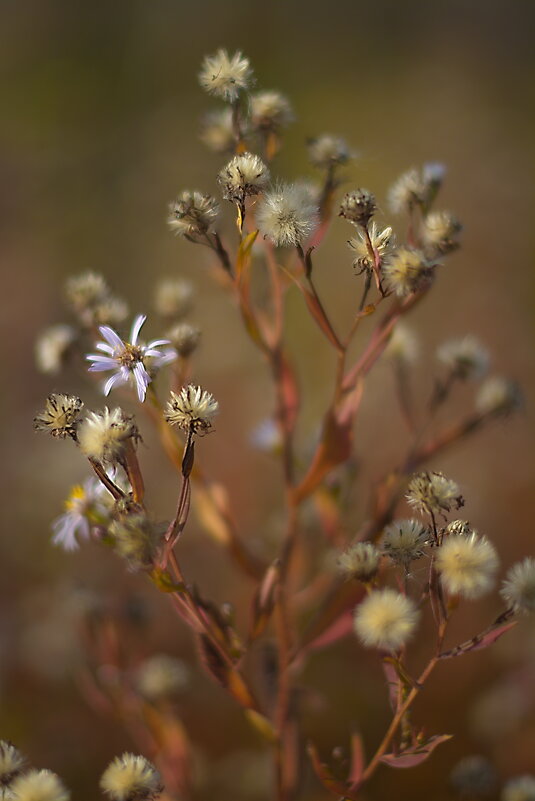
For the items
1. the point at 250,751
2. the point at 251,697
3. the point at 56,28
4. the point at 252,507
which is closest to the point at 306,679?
the point at 250,751

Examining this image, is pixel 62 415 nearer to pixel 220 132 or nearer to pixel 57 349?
pixel 57 349

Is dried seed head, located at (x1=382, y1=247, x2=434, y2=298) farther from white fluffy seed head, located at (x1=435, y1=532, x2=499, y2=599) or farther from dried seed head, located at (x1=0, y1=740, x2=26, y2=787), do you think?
dried seed head, located at (x1=0, y1=740, x2=26, y2=787)

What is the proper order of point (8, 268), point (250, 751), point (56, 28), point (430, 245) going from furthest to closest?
1. point (56, 28)
2. point (8, 268)
3. point (250, 751)
4. point (430, 245)

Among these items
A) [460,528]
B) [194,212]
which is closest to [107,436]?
[194,212]

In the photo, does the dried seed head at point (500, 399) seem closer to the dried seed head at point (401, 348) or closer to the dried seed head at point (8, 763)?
the dried seed head at point (401, 348)

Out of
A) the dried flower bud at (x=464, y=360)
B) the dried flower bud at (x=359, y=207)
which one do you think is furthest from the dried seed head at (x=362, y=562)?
the dried flower bud at (x=464, y=360)

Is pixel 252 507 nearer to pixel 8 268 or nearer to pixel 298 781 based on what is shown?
pixel 298 781

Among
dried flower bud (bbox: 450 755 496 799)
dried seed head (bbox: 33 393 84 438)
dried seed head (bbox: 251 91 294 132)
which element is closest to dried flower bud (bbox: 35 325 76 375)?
dried seed head (bbox: 33 393 84 438)
